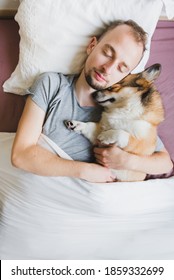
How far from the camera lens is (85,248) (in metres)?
1.33

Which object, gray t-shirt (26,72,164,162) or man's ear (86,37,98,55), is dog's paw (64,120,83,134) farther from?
man's ear (86,37,98,55)

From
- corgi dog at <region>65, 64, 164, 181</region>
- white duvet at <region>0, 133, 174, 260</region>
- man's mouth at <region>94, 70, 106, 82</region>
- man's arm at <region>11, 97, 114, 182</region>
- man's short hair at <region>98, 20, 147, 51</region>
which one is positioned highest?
man's short hair at <region>98, 20, 147, 51</region>

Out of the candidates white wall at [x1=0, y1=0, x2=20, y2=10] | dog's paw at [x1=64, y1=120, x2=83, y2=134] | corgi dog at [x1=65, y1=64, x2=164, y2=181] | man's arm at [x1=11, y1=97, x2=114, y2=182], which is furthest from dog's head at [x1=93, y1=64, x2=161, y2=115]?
white wall at [x1=0, y1=0, x2=20, y2=10]

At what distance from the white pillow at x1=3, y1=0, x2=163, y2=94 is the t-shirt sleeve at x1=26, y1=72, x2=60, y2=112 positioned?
0.06 meters

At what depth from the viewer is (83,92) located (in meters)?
1.26

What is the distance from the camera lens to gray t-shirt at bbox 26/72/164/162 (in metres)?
1.21

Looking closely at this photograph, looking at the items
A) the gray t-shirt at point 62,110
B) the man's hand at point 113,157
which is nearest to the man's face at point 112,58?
the gray t-shirt at point 62,110

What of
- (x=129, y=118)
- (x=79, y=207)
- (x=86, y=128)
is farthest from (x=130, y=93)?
(x=79, y=207)

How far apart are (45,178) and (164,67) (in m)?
0.68

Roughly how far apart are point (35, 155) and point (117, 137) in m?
0.28

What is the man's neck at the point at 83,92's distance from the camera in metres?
1.24

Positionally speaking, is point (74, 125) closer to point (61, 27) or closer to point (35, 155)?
point (35, 155)
